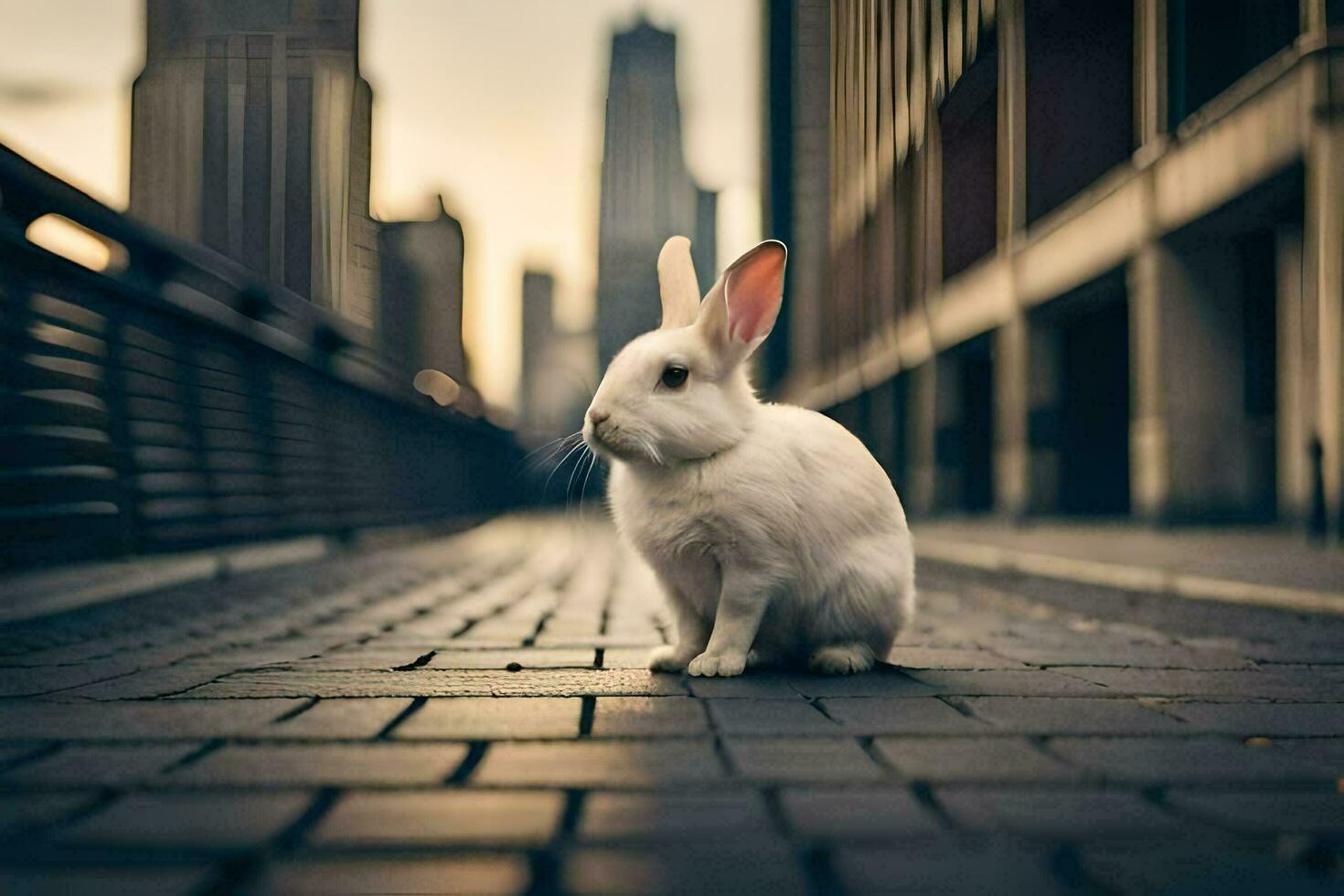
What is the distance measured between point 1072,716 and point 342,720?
1687 mm

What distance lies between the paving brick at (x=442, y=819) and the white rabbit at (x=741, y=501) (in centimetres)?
120

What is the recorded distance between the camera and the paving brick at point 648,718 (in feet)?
7.77

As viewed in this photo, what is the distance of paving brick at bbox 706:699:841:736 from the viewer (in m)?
2.37

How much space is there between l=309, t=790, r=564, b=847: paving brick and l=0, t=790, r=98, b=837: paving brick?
43 centimetres

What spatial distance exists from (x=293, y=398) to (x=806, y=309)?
21203 mm

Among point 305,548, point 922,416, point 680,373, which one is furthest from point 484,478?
point 680,373

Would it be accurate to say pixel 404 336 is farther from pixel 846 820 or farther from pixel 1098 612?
pixel 846 820

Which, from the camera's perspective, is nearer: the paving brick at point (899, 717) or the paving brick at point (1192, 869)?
the paving brick at point (1192, 869)

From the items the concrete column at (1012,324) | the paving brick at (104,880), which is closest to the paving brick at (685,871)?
the paving brick at (104,880)

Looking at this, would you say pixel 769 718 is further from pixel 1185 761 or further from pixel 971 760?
pixel 1185 761

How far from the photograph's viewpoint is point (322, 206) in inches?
181

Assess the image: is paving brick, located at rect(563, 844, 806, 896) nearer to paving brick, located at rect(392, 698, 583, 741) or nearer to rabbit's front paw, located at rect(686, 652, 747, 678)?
paving brick, located at rect(392, 698, 583, 741)

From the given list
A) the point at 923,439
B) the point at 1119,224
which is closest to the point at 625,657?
the point at 1119,224

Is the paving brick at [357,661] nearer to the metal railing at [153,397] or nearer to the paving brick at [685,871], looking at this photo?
the metal railing at [153,397]
